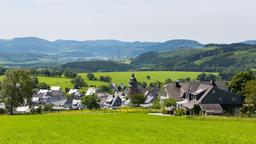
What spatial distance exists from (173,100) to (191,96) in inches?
185

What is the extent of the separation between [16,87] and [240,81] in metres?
47.9

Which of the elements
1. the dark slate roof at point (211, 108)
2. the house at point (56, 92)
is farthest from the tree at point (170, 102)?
the house at point (56, 92)

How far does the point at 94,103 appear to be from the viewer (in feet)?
421

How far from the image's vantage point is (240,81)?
10181cm

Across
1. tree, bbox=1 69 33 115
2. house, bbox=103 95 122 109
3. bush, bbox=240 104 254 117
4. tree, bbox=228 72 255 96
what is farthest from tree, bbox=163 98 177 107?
house, bbox=103 95 122 109

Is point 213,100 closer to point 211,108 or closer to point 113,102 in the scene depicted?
point 211,108

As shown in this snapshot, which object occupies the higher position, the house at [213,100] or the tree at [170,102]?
the house at [213,100]

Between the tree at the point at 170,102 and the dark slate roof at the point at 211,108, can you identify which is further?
the tree at the point at 170,102

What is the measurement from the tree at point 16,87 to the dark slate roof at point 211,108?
36865 millimetres

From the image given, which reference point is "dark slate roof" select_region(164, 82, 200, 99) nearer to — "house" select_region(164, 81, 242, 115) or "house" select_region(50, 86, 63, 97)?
"house" select_region(164, 81, 242, 115)

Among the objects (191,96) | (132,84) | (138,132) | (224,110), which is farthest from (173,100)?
(138,132)

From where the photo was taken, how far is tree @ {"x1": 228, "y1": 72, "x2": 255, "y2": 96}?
98.6 m

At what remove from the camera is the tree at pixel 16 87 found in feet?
317

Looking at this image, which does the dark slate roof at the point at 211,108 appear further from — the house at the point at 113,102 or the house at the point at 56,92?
the house at the point at 56,92
